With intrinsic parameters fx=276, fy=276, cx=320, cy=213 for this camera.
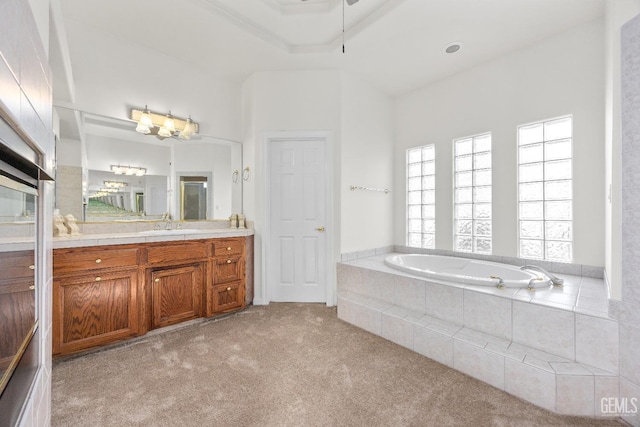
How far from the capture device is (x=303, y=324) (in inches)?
102

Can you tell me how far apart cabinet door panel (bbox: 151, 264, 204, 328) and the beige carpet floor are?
0.56ft

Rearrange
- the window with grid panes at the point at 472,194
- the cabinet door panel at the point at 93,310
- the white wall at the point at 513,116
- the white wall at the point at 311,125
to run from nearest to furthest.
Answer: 1. the cabinet door panel at the point at 93,310
2. the white wall at the point at 513,116
3. the window with grid panes at the point at 472,194
4. the white wall at the point at 311,125

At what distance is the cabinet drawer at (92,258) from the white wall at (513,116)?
9.86ft

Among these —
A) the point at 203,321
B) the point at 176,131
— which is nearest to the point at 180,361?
the point at 203,321

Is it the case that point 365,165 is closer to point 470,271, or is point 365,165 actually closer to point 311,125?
point 311,125

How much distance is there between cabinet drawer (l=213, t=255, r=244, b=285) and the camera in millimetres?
2707

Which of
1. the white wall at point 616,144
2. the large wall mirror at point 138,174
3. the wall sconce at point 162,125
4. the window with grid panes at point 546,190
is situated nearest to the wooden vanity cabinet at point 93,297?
the large wall mirror at point 138,174

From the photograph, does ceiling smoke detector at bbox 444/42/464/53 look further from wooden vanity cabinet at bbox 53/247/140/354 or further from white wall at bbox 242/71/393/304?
wooden vanity cabinet at bbox 53/247/140/354

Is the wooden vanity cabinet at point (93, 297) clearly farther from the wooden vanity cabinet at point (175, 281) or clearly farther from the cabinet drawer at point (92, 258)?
the wooden vanity cabinet at point (175, 281)

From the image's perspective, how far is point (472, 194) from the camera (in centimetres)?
308

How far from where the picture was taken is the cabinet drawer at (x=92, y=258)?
190 cm

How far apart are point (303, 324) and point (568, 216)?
2.58 m

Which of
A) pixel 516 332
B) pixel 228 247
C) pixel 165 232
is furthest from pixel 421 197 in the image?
pixel 165 232

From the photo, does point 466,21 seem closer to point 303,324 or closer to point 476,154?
point 476,154
